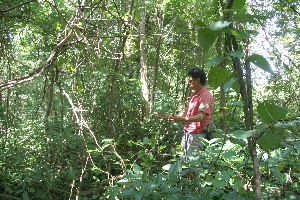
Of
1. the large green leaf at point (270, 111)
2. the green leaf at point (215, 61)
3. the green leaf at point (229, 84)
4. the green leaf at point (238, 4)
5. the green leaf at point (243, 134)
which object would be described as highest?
the green leaf at point (238, 4)

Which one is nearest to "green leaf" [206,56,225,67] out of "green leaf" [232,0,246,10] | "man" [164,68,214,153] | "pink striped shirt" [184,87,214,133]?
"green leaf" [232,0,246,10]

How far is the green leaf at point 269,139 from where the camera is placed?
0.89m

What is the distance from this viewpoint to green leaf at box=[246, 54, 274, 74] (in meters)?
0.81

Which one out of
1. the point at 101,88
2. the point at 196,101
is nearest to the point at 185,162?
the point at 196,101

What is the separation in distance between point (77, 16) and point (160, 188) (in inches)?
52.9

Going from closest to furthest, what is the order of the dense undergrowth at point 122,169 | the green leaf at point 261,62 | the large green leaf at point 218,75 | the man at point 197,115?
the green leaf at point 261,62 → the large green leaf at point 218,75 → the dense undergrowth at point 122,169 → the man at point 197,115

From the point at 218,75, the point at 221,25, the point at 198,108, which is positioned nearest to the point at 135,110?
the point at 198,108

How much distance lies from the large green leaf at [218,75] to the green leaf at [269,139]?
181 mm

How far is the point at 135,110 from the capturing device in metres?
4.86

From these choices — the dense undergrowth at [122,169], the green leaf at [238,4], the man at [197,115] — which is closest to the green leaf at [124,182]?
the dense undergrowth at [122,169]

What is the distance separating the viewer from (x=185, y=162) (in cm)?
195

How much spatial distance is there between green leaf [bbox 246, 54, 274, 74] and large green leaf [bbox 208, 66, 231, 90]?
9 centimetres

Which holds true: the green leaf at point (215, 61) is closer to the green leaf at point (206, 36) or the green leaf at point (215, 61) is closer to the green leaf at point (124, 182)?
the green leaf at point (206, 36)

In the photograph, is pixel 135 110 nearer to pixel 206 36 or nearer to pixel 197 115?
pixel 197 115
